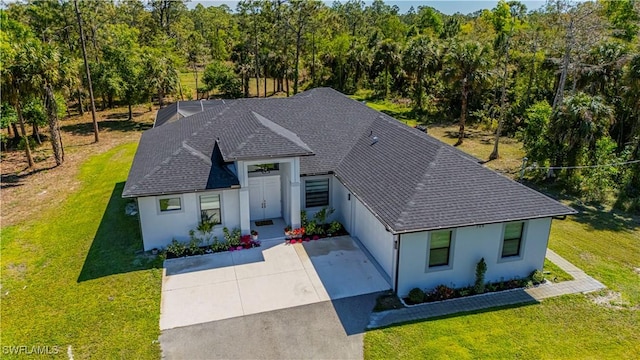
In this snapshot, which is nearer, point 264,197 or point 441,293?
point 441,293

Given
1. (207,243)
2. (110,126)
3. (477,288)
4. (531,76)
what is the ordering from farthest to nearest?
(110,126) < (531,76) < (207,243) < (477,288)

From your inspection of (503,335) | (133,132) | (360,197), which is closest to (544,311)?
(503,335)

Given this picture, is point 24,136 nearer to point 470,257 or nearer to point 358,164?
point 358,164

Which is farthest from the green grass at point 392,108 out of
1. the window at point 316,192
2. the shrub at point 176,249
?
→ the shrub at point 176,249

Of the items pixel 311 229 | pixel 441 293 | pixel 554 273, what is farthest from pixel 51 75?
pixel 554 273

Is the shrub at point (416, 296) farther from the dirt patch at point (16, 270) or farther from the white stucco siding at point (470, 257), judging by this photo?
the dirt patch at point (16, 270)

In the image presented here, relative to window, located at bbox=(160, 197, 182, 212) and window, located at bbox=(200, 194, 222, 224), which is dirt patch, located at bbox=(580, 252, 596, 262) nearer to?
window, located at bbox=(200, 194, 222, 224)

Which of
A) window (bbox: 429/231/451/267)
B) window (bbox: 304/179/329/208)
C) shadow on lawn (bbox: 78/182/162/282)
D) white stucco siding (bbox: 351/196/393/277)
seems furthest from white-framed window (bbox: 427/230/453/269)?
shadow on lawn (bbox: 78/182/162/282)
